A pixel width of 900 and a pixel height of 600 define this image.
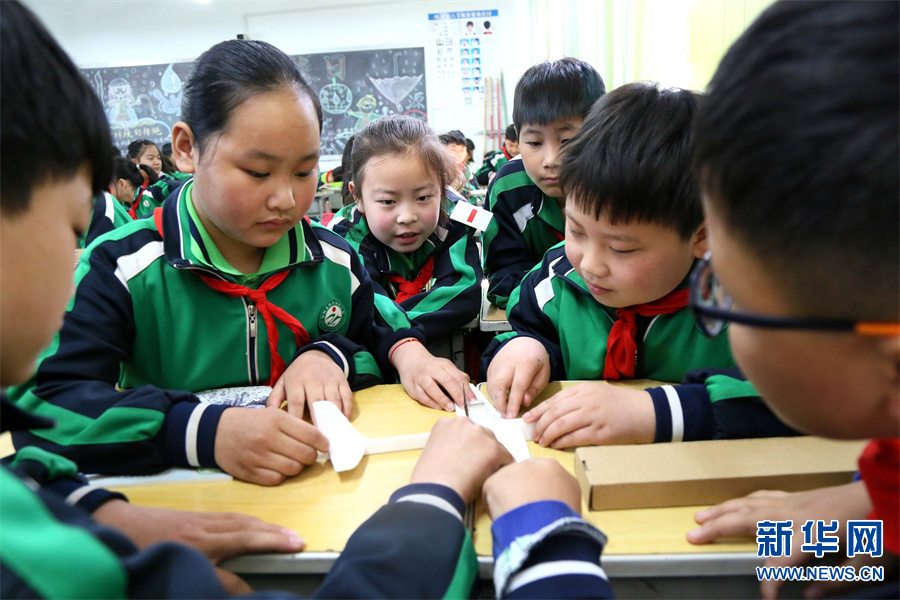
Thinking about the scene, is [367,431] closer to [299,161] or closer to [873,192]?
[299,161]

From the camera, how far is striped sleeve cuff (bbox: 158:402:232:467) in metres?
0.85

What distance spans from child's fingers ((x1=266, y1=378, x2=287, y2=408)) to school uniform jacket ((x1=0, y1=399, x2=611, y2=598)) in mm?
308

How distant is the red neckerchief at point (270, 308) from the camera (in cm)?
113

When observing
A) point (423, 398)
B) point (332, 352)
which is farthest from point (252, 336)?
point (423, 398)

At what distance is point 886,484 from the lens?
579 mm

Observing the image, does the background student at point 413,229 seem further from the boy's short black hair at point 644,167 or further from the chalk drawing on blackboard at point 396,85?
the chalk drawing on blackboard at point 396,85

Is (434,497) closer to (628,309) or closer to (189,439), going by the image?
(189,439)

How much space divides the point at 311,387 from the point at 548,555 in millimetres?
555

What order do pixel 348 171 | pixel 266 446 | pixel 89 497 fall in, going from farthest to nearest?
pixel 348 171 → pixel 266 446 → pixel 89 497

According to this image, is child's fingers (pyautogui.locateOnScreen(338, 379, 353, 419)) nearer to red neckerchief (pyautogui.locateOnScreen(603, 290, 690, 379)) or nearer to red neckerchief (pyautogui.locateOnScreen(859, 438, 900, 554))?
red neckerchief (pyautogui.locateOnScreen(603, 290, 690, 379))

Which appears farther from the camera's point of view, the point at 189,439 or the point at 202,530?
the point at 189,439

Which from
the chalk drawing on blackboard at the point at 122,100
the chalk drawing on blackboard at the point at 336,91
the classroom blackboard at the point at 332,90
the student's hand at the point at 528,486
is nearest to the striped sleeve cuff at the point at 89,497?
the student's hand at the point at 528,486

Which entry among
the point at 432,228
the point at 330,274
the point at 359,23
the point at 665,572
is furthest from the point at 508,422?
the point at 359,23

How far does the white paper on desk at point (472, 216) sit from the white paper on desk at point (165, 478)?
120cm
